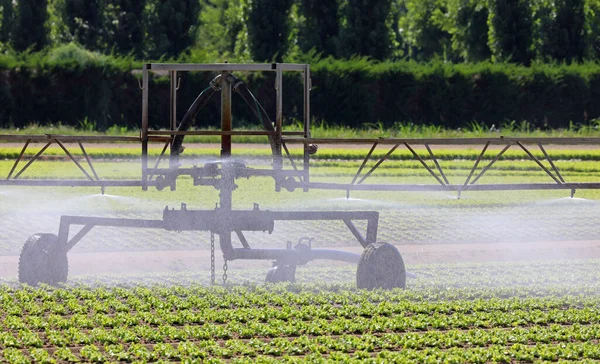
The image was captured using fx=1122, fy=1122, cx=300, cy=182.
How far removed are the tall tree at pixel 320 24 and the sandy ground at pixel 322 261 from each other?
32937mm

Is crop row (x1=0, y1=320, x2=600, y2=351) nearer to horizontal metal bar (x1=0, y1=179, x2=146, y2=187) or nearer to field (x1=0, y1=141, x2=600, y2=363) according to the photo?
field (x1=0, y1=141, x2=600, y2=363)

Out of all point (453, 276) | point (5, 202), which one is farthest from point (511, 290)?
point (5, 202)

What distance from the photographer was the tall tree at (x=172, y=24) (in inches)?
1797

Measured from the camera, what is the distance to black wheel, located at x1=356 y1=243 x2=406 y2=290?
10.2 metres

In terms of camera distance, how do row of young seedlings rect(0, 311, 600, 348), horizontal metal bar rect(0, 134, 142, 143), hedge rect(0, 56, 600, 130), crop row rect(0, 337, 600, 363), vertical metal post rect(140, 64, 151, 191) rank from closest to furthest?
crop row rect(0, 337, 600, 363) < row of young seedlings rect(0, 311, 600, 348) < vertical metal post rect(140, 64, 151, 191) < horizontal metal bar rect(0, 134, 142, 143) < hedge rect(0, 56, 600, 130)

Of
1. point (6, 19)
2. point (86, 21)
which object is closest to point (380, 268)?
point (86, 21)

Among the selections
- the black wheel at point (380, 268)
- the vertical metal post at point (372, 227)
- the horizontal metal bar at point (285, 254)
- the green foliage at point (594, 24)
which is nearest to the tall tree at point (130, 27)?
the green foliage at point (594, 24)

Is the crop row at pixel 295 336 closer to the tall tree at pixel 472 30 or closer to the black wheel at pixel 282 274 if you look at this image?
the black wheel at pixel 282 274

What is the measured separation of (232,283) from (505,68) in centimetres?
2997

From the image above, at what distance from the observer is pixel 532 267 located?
12.2 meters

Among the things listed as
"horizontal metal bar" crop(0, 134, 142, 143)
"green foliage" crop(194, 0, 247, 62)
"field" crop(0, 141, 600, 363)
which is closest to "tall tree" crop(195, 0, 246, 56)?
"green foliage" crop(194, 0, 247, 62)

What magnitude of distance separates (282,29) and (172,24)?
472cm

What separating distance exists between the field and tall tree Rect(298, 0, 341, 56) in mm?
29139

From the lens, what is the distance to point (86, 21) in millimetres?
46906
